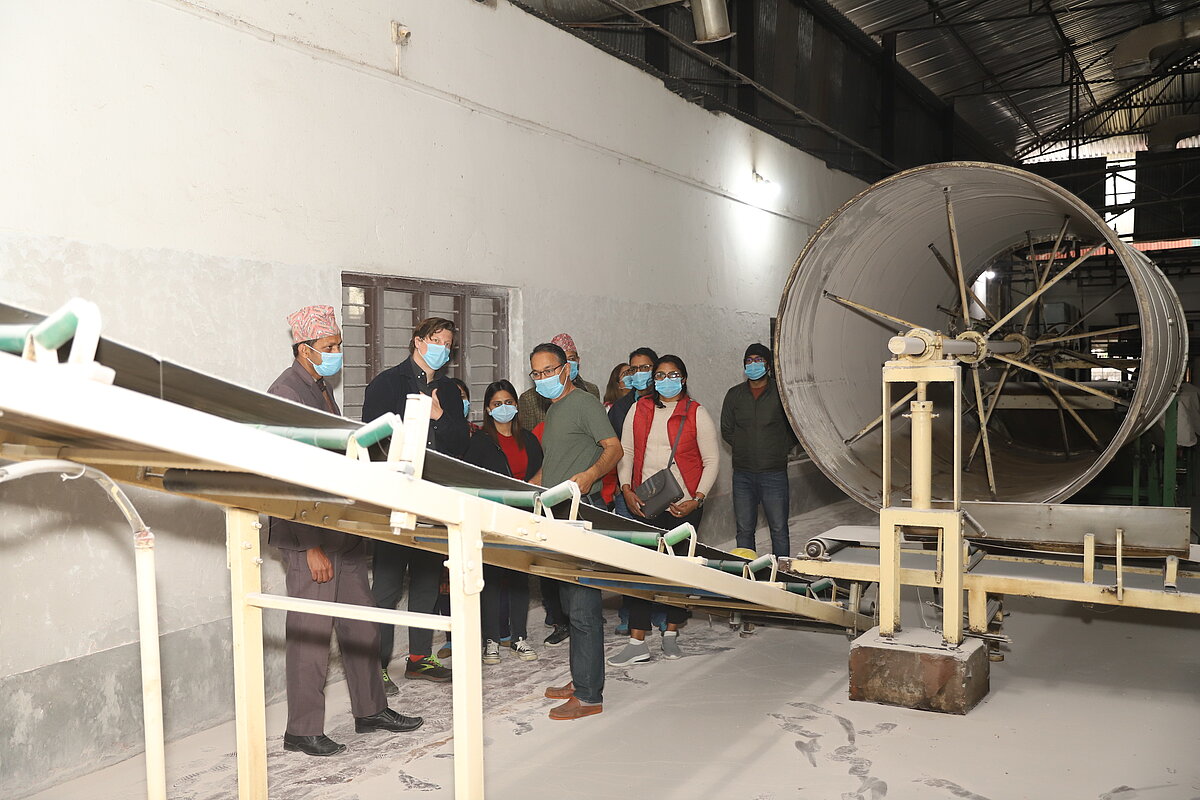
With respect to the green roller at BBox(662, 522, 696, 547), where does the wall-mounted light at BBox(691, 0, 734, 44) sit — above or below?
above

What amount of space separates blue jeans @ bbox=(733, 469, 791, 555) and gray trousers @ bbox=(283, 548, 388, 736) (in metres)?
2.37

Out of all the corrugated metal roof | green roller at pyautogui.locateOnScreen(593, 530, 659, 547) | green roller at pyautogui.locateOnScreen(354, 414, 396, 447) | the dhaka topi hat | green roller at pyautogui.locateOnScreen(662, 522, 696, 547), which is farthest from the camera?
the corrugated metal roof

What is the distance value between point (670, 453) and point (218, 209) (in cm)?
219

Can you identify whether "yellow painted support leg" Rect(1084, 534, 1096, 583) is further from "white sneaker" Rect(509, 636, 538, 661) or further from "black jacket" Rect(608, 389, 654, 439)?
"white sneaker" Rect(509, 636, 538, 661)

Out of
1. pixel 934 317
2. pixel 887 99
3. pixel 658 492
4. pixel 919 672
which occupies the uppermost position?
pixel 887 99

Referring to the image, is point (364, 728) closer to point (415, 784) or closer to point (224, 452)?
point (415, 784)

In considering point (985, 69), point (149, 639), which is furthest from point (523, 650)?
point (985, 69)

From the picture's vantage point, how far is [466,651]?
1.72 metres

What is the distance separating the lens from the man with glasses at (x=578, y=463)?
11.5 ft

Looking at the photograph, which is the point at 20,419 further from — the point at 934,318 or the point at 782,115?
the point at 782,115

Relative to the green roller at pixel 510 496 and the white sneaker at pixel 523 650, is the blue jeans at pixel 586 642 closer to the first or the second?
the white sneaker at pixel 523 650

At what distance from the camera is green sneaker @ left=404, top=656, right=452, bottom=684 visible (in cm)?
397

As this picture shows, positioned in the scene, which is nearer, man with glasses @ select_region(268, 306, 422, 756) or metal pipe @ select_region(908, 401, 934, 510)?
man with glasses @ select_region(268, 306, 422, 756)

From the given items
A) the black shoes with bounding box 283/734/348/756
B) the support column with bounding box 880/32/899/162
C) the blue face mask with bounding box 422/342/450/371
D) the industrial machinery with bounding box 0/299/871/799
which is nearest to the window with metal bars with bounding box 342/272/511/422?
the blue face mask with bounding box 422/342/450/371
